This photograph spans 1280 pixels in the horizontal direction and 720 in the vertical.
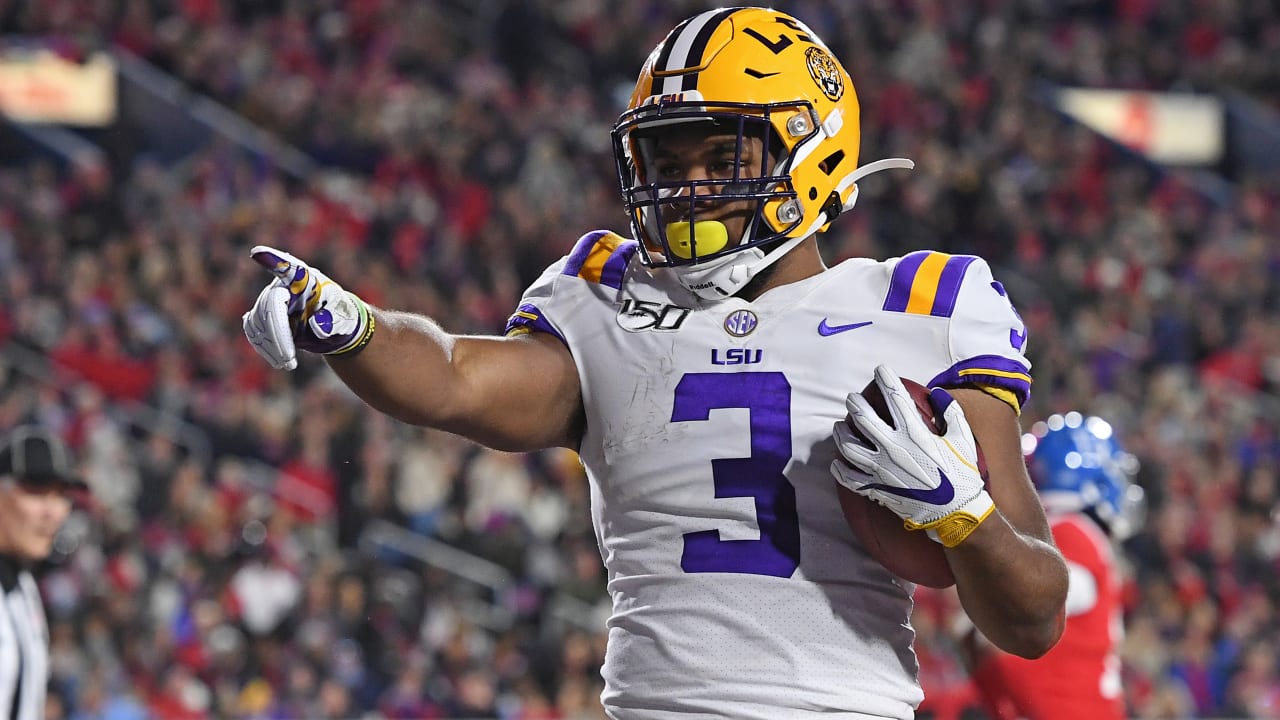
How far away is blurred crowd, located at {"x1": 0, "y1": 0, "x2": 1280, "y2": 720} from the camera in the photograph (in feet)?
29.8

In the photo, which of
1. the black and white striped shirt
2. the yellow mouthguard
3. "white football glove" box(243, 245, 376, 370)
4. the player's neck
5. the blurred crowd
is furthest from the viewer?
the blurred crowd

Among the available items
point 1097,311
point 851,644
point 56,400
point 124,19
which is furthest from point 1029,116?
point 851,644

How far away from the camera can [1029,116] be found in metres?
16.1

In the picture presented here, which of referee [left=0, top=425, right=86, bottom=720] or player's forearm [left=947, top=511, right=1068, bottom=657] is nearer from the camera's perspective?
player's forearm [left=947, top=511, right=1068, bottom=657]

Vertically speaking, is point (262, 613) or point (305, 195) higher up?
point (305, 195)

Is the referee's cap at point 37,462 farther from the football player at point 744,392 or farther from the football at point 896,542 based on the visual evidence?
the football at point 896,542

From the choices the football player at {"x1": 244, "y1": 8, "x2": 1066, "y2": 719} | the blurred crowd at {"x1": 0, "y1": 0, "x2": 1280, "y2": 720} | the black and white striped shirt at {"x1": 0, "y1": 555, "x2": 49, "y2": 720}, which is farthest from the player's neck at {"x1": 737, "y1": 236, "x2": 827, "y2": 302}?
the blurred crowd at {"x1": 0, "y1": 0, "x2": 1280, "y2": 720}

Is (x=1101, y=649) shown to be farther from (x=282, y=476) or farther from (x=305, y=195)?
(x=305, y=195)

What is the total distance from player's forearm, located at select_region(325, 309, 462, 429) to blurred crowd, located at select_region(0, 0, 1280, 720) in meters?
4.78

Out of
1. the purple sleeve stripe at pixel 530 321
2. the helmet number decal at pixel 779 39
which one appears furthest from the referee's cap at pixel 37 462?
the helmet number decal at pixel 779 39

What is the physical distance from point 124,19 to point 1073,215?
889 centimetres

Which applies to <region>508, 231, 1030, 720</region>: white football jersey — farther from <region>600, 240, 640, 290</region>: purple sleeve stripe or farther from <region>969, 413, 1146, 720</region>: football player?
<region>969, 413, 1146, 720</region>: football player

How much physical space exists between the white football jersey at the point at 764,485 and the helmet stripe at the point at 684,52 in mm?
359

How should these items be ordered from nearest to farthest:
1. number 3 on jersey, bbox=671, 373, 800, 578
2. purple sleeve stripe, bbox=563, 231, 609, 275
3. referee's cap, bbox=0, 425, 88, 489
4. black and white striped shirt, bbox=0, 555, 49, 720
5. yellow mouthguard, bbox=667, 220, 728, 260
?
1. number 3 on jersey, bbox=671, 373, 800, 578
2. yellow mouthguard, bbox=667, 220, 728, 260
3. purple sleeve stripe, bbox=563, 231, 609, 275
4. black and white striped shirt, bbox=0, 555, 49, 720
5. referee's cap, bbox=0, 425, 88, 489
